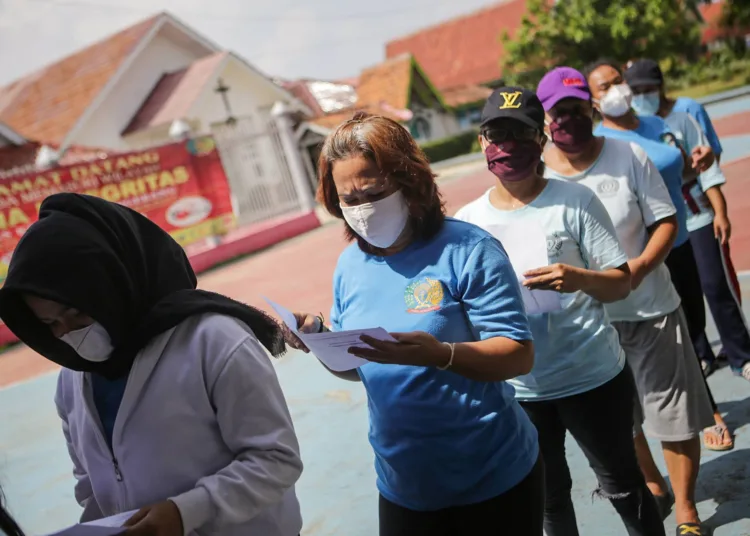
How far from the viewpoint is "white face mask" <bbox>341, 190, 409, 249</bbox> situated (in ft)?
5.64

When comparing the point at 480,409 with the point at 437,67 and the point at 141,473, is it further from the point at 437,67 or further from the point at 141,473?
the point at 437,67

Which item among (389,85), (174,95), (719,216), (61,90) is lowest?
(719,216)

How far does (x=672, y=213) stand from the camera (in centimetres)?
243

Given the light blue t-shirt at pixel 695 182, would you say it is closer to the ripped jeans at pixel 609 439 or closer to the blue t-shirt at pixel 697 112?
the blue t-shirt at pixel 697 112

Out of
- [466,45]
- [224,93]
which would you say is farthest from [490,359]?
[466,45]

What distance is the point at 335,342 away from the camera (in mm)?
1484

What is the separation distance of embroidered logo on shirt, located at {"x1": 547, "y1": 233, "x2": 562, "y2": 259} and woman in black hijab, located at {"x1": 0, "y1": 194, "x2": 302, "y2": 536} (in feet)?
3.42

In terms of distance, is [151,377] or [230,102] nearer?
[151,377]

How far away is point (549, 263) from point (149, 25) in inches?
761

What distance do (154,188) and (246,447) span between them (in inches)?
434

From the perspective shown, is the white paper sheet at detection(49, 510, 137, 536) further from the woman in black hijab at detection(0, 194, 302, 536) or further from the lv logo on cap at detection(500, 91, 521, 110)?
the lv logo on cap at detection(500, 91, 521, 110)

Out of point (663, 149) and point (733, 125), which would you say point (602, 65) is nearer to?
point (663, 149)

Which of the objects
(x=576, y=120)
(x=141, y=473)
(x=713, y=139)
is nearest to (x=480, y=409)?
(x=141, y=473)

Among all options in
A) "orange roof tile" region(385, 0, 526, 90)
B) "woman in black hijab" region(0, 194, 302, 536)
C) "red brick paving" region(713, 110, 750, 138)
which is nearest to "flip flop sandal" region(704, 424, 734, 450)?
"woman in black hijab" region(0, 194, 302, 536)
